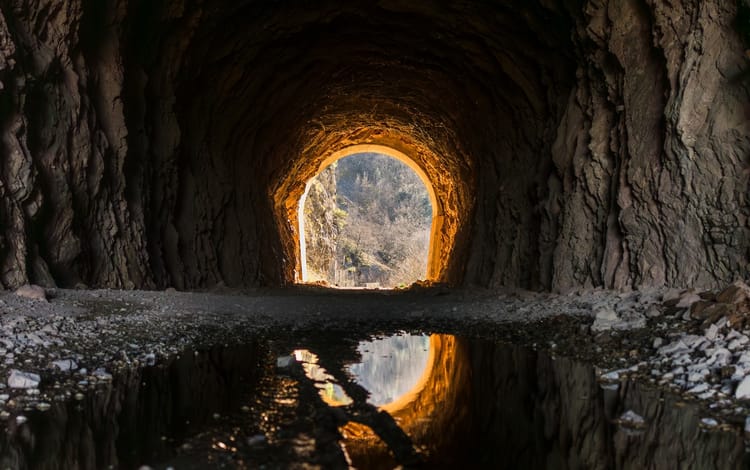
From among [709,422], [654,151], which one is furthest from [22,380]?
[654,151]

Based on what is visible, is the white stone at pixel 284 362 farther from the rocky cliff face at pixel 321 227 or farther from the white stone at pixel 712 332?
the rocky cliff face at pixel 321 227

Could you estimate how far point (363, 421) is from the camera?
292cm

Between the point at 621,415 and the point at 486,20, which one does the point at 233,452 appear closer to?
the point at 621,415

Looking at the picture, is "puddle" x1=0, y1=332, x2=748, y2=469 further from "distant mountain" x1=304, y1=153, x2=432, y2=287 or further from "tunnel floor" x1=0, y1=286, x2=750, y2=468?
"distant mountain" x1=304, y1=153, x2=432, y2=287

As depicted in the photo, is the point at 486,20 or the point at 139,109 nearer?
the point at 139,109

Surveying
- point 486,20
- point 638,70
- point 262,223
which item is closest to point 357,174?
point 262,223

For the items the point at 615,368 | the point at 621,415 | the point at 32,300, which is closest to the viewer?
the point at 621,415

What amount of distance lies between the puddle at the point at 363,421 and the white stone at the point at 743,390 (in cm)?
25

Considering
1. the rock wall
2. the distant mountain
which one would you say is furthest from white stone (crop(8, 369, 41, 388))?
the distant mountain

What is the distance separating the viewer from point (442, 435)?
2.78 meters

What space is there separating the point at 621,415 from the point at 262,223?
1257 cm

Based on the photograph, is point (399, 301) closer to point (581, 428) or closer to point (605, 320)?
point (605, 320)

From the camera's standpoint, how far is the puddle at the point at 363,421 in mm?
2412

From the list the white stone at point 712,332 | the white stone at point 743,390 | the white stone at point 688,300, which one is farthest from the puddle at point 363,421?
the white stone at point 688,300
